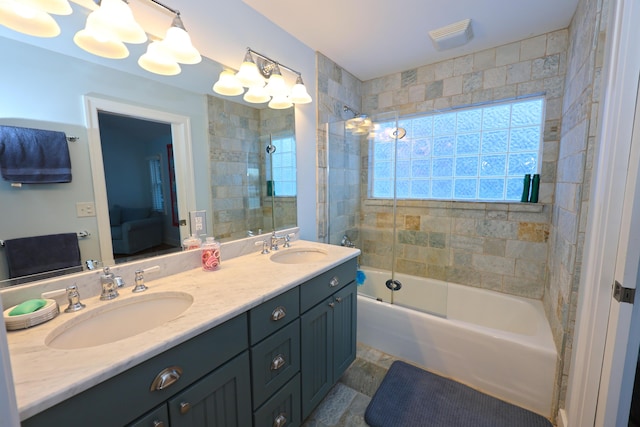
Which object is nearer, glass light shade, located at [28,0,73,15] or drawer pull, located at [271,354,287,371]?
glass light shade, located at [28,0,73,15]

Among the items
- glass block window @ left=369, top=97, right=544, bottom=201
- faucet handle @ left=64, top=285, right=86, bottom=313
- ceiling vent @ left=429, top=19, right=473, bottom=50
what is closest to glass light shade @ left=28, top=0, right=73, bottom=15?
faucet handle @ left=64, top=285, right=86, bottom=313

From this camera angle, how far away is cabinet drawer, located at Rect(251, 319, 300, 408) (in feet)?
3.41

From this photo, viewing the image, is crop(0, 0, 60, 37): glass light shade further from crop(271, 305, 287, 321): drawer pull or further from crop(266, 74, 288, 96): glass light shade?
crop(271, 305, 287, 321): drawer pull

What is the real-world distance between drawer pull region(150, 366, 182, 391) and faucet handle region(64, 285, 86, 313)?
0.46 meters

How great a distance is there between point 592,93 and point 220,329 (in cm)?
192

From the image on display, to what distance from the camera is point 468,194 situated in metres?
2.44

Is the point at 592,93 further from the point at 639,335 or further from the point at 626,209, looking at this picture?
the point at 639,335

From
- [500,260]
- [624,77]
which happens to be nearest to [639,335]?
[624,77]

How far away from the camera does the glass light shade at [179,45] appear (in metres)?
1.15

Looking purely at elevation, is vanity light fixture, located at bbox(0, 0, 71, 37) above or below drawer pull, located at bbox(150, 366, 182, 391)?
above

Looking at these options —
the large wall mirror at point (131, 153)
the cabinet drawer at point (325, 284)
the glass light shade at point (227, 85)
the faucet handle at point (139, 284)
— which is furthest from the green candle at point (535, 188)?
the faucet handle at point (139, 284)

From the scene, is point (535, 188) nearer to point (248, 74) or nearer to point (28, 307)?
point (248, 74)

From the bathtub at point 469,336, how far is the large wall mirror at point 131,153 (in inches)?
50.9

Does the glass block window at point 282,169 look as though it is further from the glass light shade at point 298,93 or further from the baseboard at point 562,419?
the baseboard at point 562,419
